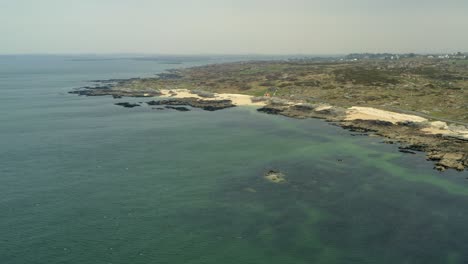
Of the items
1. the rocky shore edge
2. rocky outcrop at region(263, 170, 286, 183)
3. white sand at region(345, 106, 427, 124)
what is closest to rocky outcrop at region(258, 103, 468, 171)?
the rocky shore edge

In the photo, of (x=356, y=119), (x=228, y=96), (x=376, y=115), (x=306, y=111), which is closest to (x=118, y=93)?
(x=228, y=96)

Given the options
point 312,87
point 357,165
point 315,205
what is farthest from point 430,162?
point 312,87

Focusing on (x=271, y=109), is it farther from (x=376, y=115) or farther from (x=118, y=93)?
(x=118, y=93)

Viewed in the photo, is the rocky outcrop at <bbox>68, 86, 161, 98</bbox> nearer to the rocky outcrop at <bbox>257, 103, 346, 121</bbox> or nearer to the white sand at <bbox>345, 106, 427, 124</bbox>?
the rocky outcrop at <bbox>257, 103, 346, 121</bbox>

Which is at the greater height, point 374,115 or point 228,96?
point 228,96

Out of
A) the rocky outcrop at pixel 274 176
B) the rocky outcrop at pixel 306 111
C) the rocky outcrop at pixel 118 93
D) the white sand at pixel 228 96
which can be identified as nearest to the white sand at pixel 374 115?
the white sand at pixel 228 96

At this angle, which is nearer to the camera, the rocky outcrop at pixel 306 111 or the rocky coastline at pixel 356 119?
the rocky coastline at pixel 356 119

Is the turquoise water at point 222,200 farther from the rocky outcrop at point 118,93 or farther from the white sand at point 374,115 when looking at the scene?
the rocky outcrop at point 118,93
